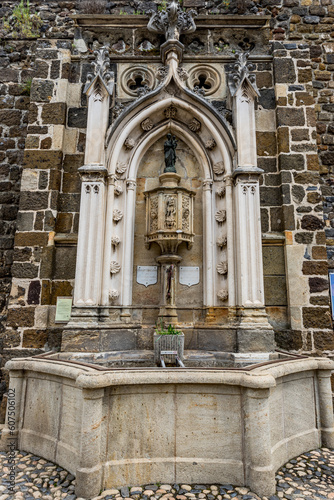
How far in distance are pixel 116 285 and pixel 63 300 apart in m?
0.88

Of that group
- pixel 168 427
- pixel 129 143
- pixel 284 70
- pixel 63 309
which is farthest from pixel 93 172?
pixel 284 70

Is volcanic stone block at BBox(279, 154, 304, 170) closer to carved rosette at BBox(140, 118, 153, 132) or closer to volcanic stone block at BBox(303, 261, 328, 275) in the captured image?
volcanic stone block at BBox(303, 261, 328, 275)

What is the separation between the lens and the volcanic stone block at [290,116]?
5.96 meters

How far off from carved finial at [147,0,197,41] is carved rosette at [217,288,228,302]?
438 cm

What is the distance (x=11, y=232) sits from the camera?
653cm

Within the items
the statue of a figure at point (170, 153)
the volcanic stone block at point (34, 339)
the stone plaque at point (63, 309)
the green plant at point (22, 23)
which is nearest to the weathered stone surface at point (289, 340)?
the statue of a figure at point (170, 153)

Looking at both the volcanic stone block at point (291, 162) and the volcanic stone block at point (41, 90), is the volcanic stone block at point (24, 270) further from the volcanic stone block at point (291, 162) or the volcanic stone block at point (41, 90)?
the volcanic stone block at point (291, 162)

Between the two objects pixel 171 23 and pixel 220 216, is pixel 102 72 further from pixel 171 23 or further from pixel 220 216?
pixel 220 216

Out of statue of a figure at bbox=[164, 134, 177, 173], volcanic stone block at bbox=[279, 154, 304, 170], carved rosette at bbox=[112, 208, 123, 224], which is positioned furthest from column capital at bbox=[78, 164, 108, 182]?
volcanic stone block at bbox=[279, 154, 304, 170]

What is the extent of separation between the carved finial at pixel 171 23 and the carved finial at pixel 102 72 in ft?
3.58

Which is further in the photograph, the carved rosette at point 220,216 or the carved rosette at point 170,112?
the carved rosette at point 170,112

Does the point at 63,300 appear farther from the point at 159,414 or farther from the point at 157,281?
the point at 159,414

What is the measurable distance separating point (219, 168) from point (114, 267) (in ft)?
7.88

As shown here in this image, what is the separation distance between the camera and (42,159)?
230 inches
